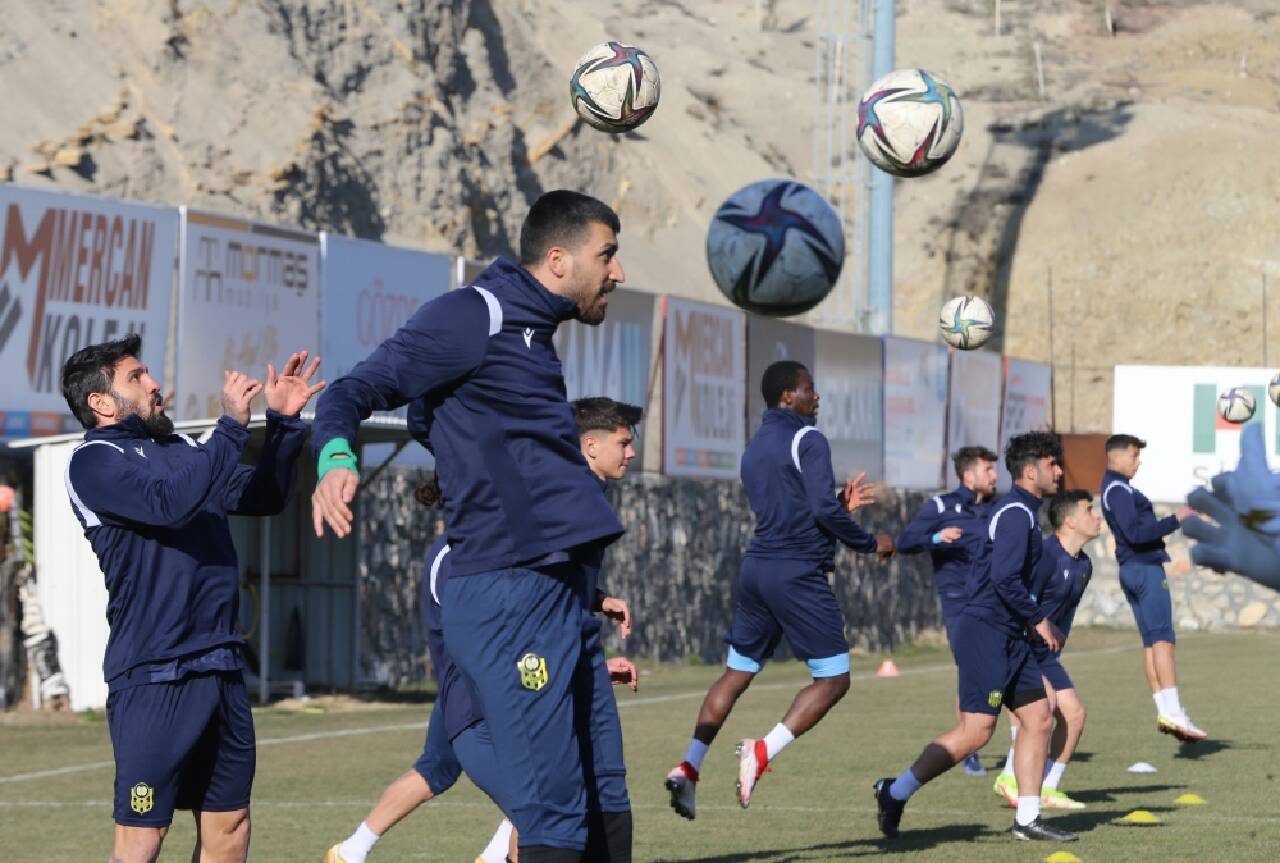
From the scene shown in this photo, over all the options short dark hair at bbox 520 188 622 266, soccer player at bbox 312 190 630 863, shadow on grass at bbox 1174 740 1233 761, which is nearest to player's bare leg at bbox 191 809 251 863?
soccer player at bbox 312 190 630 863

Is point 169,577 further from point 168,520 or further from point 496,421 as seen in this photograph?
point 496,421

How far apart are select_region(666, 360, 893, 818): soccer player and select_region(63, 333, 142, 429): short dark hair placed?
478 cm

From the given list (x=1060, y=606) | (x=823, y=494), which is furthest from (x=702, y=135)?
(x=823, y=494)

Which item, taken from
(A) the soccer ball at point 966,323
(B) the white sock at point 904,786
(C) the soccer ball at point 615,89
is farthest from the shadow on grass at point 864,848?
(A) the soccer ball at point 966,323

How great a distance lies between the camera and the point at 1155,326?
→ 179 ft

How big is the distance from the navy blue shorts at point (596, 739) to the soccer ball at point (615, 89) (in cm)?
607

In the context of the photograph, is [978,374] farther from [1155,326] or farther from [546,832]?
[546,832]

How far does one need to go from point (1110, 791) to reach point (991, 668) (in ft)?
8.60

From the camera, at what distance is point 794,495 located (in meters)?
A: 11.3

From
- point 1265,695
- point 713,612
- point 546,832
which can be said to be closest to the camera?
point 546,832

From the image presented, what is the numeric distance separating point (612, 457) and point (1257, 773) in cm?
697

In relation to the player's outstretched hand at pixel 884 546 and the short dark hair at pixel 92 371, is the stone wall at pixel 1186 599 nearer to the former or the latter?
the player's outstretched hand at pixel 884 546

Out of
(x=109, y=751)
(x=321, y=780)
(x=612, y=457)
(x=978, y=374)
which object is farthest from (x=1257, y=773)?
(x=978, y=374)

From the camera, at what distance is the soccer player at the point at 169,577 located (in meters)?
6.71
